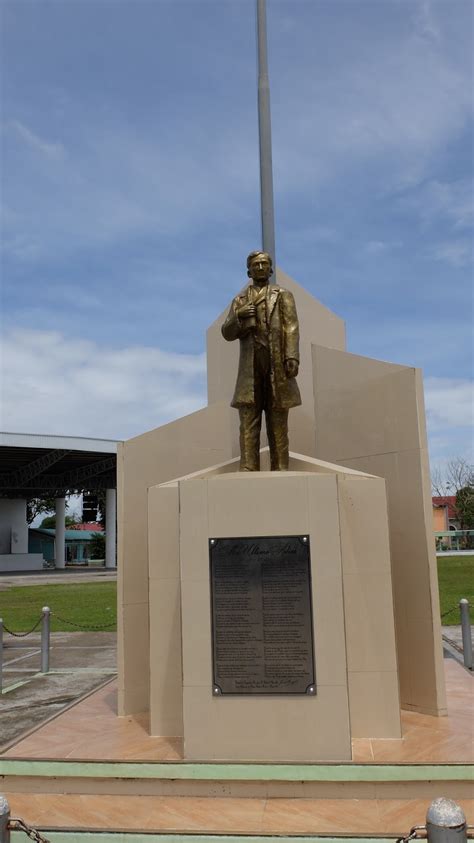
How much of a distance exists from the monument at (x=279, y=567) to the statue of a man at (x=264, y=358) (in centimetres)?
1

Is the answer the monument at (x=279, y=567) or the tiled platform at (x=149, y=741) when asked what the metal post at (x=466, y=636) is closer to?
the tiled platform at (x=149, y=741)

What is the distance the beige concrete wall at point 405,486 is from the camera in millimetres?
6754

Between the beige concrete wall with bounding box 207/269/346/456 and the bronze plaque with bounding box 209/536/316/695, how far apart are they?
3.04m

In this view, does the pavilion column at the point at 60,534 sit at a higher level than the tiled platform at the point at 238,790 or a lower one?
higher

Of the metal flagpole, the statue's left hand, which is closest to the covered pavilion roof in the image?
the metal flagpole

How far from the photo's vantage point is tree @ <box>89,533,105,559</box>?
6744 cm

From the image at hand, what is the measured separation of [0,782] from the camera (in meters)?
5.23

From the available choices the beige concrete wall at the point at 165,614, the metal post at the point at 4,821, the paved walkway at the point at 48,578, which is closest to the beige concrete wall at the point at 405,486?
the beige concrete wall at the point at 165,614

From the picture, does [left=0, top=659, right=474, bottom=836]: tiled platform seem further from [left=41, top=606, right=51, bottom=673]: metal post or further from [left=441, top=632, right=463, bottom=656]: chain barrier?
[left=441, top=632, right=463, bottom=656]: chain barrier

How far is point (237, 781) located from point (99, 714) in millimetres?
2639

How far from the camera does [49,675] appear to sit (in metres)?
9.84

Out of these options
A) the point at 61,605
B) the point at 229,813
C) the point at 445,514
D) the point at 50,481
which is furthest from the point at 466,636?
the point at 445,514

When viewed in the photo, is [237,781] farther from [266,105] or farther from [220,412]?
[266,105]

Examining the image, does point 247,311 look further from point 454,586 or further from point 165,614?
point 454,586
